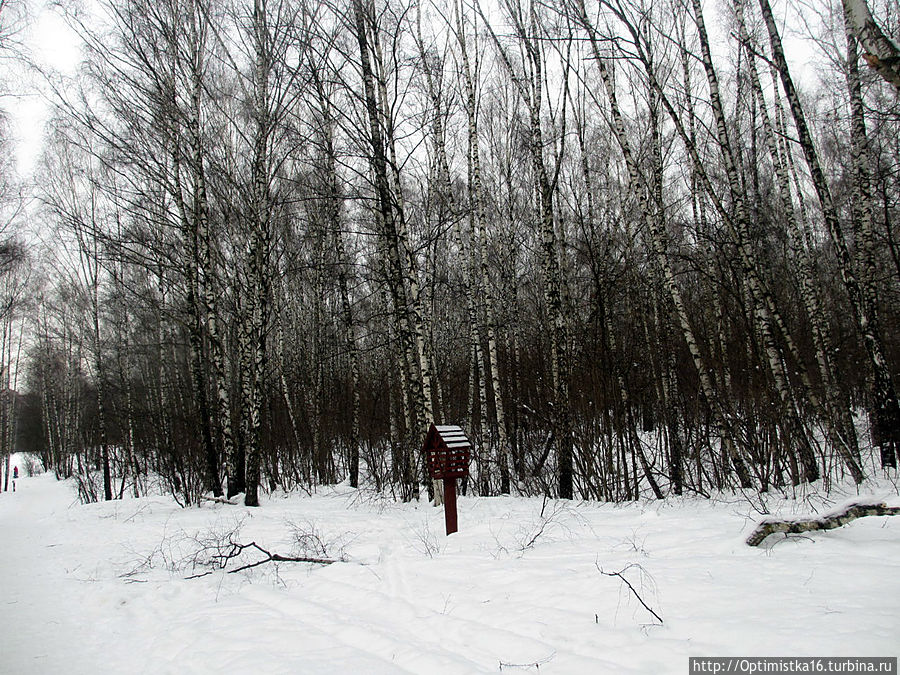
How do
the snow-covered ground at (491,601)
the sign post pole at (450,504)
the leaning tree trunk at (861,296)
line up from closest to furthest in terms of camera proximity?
the snow-covered ground at (491,601), the sign post pole at (450,504), the leaning tree trunk at (861,296)

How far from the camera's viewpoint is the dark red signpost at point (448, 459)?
573cm

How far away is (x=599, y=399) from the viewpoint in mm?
8625

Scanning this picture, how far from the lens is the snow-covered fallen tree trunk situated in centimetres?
364

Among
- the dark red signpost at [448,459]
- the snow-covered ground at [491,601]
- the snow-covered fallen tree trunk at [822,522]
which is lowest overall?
the snow-covered ground at [491,601]

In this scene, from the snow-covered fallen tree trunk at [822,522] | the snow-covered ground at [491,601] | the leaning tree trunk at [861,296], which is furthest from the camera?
the leaning tree trunk at [861,296]

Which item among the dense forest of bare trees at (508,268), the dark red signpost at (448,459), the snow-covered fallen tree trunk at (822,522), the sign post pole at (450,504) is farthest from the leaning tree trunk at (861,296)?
the sign post pole at (450,504)

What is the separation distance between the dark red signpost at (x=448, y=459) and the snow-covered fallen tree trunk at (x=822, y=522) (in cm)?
302

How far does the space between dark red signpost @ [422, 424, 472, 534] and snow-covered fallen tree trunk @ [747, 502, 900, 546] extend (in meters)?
3.02

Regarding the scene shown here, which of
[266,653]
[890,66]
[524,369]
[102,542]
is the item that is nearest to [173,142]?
[102,542]

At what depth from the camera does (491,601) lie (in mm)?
3402

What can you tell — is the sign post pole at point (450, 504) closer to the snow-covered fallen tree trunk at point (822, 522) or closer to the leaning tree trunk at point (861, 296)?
the snow-covered fallen tree trunk at point (822, 522)

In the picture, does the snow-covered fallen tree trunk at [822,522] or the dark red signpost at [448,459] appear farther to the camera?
the dark red signpost at [448,459]

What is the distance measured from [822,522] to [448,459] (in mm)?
3531

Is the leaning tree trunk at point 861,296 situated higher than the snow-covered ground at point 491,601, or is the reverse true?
the leaning tree trunk at point 861,296
